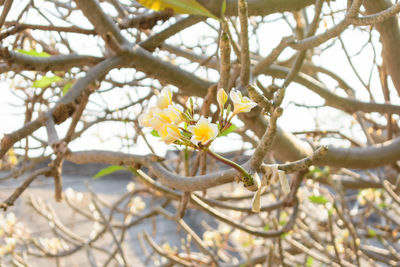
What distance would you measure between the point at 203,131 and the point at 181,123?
0.17ft

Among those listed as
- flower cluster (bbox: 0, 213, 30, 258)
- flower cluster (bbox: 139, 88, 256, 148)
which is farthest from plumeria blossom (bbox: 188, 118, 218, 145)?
flower cluster (bbox: 0, 213, 30, 258)

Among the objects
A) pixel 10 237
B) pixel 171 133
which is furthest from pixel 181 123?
pixel 10 237

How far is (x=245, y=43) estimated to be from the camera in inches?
21.4

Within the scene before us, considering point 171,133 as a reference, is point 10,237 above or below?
below

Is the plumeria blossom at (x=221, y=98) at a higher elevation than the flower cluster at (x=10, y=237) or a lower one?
higher

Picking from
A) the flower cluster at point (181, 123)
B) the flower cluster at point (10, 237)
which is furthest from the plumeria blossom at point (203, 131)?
the flower cluster at point (10, 237)

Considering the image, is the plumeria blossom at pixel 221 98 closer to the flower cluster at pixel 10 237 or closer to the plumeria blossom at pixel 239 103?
the plumeria blossom at pixel 239 103

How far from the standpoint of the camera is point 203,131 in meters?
0.36

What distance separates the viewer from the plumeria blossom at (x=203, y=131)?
0.36 metres

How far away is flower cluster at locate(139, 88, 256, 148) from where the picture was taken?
0.36 metres

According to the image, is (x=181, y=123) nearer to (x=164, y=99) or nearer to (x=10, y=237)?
(x=164, y=99)

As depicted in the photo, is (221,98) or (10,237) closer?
(221,98)

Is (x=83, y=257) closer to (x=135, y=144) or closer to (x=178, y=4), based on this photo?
(x=135, y=144)

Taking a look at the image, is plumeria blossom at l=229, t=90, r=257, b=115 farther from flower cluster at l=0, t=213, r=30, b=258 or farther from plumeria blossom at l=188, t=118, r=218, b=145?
flower cluster at l=0, t=213, r=30, b=258
